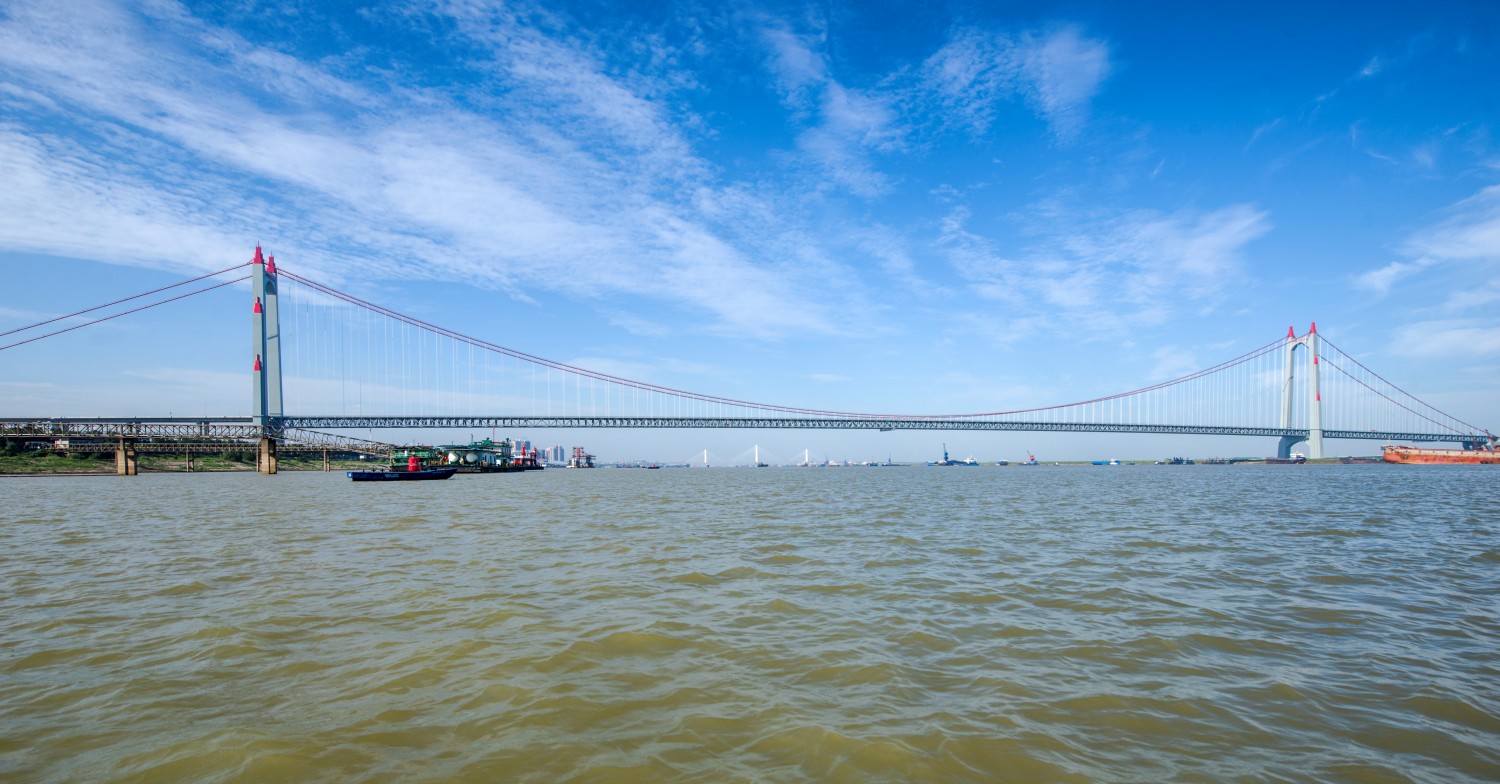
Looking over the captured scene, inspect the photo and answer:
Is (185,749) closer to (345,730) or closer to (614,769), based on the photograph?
(345,730)

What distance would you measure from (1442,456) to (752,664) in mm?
131641

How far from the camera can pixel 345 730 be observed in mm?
4746

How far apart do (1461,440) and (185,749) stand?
504 feet

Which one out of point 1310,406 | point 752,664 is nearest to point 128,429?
point 752,664

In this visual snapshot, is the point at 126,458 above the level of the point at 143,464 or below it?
above

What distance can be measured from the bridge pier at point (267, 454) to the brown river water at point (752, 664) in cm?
6612

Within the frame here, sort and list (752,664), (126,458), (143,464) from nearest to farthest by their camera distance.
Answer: (752,664)
(126,458)
(143,464)

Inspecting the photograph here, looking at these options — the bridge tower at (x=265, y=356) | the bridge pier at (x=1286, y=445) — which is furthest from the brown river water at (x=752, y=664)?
the bridge pier at (x=1286, y=445)

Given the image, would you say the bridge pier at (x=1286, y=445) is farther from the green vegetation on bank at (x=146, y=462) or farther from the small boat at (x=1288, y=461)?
the green vegetation on bank at (x=146, y=462)

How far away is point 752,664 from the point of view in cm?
637

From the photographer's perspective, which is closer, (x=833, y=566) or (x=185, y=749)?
(x=185, y=749)

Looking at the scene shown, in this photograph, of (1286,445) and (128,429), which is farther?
(1286,445)

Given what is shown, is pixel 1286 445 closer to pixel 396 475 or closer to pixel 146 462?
pixel 396 475

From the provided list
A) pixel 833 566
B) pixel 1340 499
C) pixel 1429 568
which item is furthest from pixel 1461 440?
pixel 833 566
